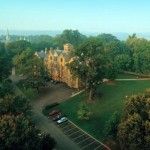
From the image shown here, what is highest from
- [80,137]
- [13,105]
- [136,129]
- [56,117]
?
[136,129]

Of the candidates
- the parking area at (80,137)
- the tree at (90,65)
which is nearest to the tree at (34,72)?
the tree at (90,65)

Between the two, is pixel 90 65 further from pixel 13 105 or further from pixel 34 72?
pixel 13 105

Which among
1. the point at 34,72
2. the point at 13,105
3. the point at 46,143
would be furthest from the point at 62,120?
the point at 34,72

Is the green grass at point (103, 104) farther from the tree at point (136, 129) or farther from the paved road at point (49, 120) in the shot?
→ the tree at point (136, 129)

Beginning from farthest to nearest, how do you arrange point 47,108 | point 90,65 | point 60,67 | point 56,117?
point 60,67 → point 90,65 → point 47,108 → point 56,117

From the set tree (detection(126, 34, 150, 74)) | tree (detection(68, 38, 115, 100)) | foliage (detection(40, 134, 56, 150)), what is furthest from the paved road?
tree (detection(126, 34, 150, 74))

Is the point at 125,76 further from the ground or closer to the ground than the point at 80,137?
further from the ground

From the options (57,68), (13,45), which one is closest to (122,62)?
(57,68)
